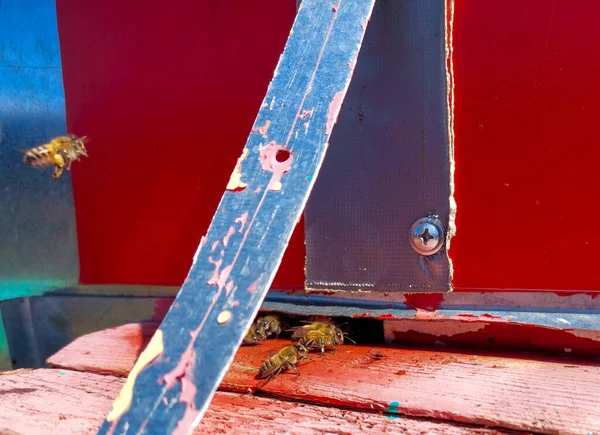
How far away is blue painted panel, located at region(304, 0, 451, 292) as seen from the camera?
1.84 m

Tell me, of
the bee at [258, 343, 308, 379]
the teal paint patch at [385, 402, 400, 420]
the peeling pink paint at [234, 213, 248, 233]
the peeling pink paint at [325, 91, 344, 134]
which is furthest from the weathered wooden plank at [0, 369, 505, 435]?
the peeling pink paint at [325, 91, 344, 134]

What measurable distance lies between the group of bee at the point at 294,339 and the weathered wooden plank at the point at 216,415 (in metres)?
0.14

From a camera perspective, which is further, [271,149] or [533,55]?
[533,55]

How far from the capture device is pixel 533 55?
5.93 ft

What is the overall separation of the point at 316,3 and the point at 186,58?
89cm

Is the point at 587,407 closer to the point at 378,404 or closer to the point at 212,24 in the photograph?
the point at 378,404

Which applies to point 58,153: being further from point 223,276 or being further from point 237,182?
point 223,276

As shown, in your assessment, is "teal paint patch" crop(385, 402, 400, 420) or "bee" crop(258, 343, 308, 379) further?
"bee" crop(258, 343, 308, 379)

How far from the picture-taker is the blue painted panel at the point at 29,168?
2.65 m

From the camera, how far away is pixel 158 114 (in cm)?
245

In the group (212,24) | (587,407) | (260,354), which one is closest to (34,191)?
(212,24)

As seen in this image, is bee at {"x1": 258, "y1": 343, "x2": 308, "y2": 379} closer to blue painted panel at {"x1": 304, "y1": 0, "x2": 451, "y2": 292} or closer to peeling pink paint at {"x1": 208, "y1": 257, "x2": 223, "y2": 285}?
blue painted panel at {"x1": 304, "y1": 0, "x2": 451, "y2": 292}

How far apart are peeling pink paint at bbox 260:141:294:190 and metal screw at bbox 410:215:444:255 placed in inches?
24.0

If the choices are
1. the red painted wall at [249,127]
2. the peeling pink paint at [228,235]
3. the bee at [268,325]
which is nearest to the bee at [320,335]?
the bee at [268,325]
